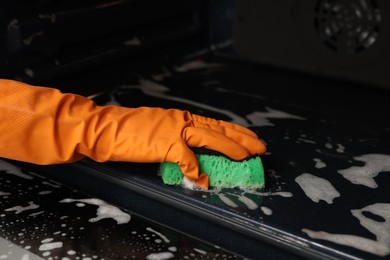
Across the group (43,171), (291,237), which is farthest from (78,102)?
(291,237)

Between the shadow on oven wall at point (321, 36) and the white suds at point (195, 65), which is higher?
the shadow on oven wall at point (321, 36)

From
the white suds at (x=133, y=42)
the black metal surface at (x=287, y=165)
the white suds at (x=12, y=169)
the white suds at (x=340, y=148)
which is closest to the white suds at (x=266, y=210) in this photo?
the black metal surface at (x=287, y=165)

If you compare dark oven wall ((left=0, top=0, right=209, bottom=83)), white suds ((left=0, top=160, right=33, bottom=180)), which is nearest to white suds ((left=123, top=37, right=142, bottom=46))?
dark oven wall ((left=0, top=0, right=209, bottom=83))

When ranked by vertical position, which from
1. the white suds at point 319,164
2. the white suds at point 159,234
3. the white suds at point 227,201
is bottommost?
the white suds at point 159,234

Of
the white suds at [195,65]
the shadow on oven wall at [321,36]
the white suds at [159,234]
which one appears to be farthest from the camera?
the white suds at [195,65]

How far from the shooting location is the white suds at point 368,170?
1.12m

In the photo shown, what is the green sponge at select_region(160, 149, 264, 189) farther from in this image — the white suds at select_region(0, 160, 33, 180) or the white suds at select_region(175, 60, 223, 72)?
the white suds at select_region(175, 60, 223, 72)

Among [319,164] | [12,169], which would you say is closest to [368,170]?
[319,164]

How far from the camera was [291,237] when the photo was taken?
924mm

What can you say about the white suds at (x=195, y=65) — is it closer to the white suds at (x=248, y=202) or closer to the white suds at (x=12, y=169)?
the white suds at (x=12, y=169)

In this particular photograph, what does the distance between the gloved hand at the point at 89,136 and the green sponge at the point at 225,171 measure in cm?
1

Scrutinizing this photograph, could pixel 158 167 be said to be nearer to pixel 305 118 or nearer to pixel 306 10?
pixel 305 118

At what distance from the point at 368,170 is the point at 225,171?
0.31m

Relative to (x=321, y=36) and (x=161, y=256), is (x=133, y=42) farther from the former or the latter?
(x=161, y=256)
